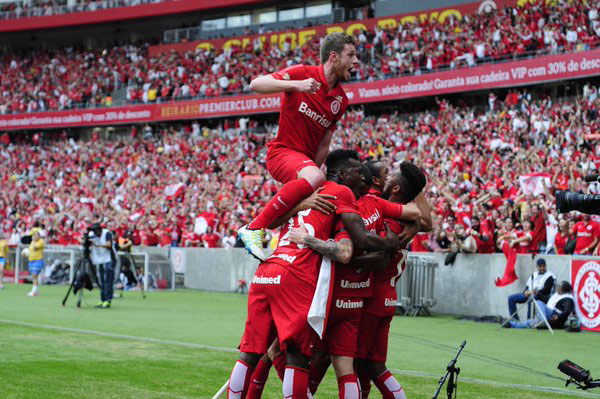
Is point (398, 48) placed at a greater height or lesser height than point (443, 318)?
greater

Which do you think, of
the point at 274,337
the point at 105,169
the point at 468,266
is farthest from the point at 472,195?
the point at 105,169

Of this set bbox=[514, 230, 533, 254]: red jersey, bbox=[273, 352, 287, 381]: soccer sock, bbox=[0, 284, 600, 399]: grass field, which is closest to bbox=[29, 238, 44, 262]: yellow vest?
bbox=[0, 284, 600, 399]: grass field

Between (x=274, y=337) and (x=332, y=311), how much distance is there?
523mm

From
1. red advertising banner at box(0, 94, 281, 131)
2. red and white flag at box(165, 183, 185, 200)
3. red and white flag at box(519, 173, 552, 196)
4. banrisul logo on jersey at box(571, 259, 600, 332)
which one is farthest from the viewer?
red advertising banner at box(0, 94, 281, 131)

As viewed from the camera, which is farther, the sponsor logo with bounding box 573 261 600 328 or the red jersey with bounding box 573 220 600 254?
the red jersey with bounding box 573 220 600 254

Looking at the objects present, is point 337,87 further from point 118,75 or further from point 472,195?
point 118,75

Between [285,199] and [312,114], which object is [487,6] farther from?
[285,199]

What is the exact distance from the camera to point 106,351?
11.4 m

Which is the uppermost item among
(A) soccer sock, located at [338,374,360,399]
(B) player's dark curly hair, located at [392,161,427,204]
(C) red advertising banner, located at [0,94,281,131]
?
(C) red advertising banner, located at [0,94,281,131]

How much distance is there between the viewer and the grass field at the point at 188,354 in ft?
28.7

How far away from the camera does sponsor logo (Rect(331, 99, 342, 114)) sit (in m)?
7.01

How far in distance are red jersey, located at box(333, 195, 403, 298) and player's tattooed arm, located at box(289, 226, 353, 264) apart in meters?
0.10

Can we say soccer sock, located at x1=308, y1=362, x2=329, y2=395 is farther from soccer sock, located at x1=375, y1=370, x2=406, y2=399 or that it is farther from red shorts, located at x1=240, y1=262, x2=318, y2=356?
red shorts, located at x1=240, y1=262, x2=318, y2=356

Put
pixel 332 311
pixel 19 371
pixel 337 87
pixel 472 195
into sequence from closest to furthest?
pixel 332 311
pixel 337 87
pixel 19 371
pixel 472 195
